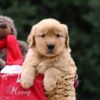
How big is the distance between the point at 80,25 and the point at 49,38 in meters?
13.9

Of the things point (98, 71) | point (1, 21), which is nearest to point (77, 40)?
point (98, 71)

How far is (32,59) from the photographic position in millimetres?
5234

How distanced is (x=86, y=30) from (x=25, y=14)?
207 cm

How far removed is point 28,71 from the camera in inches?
205

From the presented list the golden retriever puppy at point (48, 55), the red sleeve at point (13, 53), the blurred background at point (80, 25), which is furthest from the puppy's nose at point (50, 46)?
the blurred background at point (80, 25)

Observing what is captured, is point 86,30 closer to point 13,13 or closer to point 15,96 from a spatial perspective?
point 13,13

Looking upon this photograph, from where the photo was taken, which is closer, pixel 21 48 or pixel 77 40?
pixel 21 48

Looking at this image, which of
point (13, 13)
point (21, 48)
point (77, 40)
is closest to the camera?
point (21, 48)

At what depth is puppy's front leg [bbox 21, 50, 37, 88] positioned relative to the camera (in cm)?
517

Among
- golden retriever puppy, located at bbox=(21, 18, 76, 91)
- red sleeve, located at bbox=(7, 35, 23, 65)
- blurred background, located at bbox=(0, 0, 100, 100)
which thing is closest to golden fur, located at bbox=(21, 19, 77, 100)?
golden retriever puppy, located at bbox=(21, 18, 76, 91)

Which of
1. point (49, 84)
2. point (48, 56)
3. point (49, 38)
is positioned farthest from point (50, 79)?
point (49, 38)

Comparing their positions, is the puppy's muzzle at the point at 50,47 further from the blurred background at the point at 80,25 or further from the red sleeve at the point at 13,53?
the blurred background at the point at 80,25

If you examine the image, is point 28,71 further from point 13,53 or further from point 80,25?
point 80,25

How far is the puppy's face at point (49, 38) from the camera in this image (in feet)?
16.8
